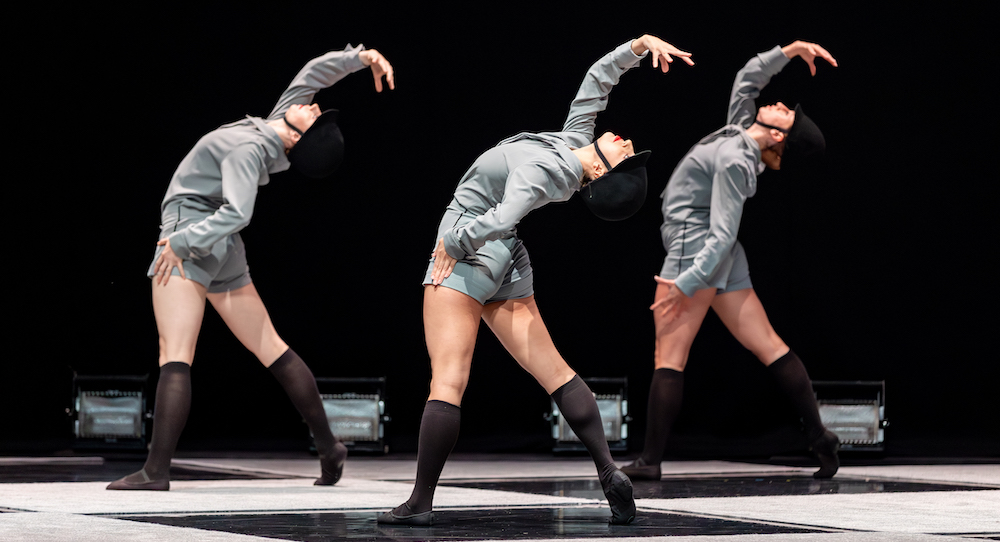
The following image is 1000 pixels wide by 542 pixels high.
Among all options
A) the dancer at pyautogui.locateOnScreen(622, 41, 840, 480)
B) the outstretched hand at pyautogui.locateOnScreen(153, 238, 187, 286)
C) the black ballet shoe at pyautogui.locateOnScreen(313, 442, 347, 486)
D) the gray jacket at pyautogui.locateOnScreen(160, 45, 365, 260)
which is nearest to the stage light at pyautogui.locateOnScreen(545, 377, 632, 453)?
the dancer at pyautogui.locateOnScreen(622, 41, 840, 480)

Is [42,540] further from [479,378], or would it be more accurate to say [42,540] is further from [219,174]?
[479,378]

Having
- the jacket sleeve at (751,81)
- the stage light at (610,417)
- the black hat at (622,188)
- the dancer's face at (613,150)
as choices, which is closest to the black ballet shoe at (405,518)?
the black hat at (622,188)

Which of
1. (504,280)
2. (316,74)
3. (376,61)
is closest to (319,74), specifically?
(316,74)

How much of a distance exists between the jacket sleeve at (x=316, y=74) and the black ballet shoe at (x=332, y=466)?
131 centimetres

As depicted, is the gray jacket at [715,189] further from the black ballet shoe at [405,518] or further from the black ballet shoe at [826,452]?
the black ballet shoe at [405,518]

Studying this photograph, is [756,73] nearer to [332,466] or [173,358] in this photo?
[332,466]

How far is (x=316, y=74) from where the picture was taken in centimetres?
472

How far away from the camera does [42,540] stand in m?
2.62

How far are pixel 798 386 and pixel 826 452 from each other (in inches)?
11.5

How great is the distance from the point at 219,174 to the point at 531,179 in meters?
1.65

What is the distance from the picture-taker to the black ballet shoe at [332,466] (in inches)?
176

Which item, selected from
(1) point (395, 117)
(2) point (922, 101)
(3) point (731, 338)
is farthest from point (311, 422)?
(2) point (922, 101)

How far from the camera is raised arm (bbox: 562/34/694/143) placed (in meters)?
3.75

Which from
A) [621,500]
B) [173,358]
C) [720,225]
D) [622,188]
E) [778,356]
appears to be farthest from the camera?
[778,356]
